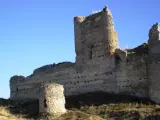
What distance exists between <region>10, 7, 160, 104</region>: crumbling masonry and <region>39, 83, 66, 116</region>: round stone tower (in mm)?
648

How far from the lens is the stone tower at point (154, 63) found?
36.1 m

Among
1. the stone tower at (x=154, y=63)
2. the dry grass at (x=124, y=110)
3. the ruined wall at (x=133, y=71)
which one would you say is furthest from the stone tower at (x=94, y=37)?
the dry grass at (x=124, y=110)

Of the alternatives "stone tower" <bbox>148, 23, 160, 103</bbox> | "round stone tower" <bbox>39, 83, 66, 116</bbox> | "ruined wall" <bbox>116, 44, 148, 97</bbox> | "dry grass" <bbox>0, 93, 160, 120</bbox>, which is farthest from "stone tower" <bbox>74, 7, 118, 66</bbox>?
"round stone tower" <bbox>39, 83, 66, 116</bbox>

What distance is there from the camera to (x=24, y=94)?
48969 millimetres

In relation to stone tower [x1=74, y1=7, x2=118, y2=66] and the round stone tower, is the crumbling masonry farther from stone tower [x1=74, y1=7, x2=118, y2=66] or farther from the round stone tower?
the round stone tower

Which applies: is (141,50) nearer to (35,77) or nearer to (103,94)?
(103,94)

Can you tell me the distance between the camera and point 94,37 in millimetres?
42000

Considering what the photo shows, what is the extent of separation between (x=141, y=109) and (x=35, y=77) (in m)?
16.4

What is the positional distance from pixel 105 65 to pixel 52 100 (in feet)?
21.2

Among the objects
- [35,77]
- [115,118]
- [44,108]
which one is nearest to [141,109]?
[115,118]

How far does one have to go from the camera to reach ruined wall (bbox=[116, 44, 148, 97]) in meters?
37.8

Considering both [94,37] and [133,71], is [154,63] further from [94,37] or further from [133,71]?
[94,37]

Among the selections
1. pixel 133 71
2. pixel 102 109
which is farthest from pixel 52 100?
pixel 133 71

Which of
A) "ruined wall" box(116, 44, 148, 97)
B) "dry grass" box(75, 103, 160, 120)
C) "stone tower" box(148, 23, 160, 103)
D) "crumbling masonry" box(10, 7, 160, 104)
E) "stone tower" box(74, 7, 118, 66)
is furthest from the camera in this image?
"stone tower" box(74, 7, 118, 66)
